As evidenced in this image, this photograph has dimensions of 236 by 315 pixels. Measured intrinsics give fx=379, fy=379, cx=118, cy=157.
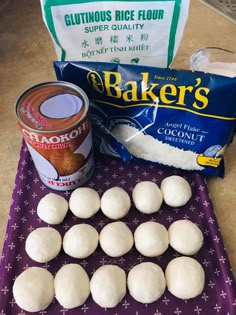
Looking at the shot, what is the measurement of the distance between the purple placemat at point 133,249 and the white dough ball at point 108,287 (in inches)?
0.7

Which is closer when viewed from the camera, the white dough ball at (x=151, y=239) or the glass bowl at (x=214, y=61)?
the white dough ball at (x=151, y=239)

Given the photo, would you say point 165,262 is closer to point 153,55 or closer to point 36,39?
point 153,55

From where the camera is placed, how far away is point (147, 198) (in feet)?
2.15

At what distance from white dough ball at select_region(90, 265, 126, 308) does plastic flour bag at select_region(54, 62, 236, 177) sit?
0.73 ft

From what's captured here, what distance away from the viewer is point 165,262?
2.03 feet

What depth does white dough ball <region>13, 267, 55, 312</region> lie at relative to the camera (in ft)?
1.83

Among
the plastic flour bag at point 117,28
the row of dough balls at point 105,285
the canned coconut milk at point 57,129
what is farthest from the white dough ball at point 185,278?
the plastic flour bag at point 117,28

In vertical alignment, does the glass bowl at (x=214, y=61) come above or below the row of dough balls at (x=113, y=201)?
above

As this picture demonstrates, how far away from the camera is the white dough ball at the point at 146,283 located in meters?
0.56

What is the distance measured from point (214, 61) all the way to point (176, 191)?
32 centimetres

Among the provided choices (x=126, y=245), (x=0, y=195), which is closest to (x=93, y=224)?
(x=126, y=245)

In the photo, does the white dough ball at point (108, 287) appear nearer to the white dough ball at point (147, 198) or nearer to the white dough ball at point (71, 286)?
the white dough ball at point (71, 286)

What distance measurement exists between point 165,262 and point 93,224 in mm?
140

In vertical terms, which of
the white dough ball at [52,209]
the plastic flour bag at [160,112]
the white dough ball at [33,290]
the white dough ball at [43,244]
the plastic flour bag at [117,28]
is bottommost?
the white dough ball at [33,290]
